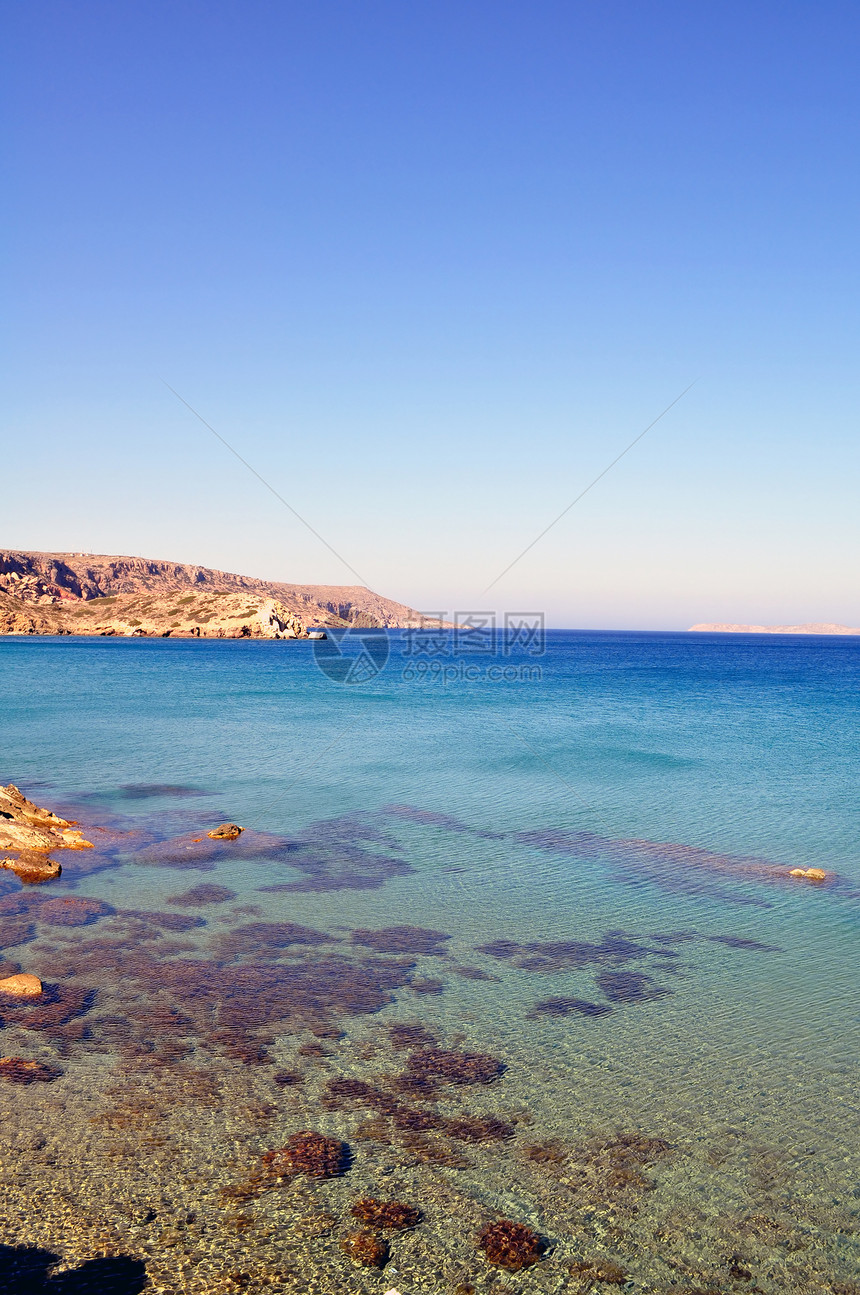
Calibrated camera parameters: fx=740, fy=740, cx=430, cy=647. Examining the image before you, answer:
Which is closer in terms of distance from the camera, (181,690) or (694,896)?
(694,896)

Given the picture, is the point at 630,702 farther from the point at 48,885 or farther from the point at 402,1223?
the point at 402,1223

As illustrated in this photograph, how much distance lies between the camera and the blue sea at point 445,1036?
644 centimetres

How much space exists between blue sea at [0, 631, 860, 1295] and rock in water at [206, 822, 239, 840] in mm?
511

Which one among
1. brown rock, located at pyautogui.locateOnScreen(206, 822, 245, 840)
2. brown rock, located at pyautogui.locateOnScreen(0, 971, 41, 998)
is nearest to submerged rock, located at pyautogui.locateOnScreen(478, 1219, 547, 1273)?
brown rock, located at pyautogui.locateOnScreen(0, 971, 41, 998)

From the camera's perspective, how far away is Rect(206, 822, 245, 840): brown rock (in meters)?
19.0

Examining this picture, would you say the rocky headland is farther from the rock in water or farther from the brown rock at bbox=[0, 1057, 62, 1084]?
the brown rock at bbox=[0, 1057, 62, 1084]

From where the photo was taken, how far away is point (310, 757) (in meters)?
32.2

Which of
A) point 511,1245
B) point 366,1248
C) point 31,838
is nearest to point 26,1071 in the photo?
point 366,1248

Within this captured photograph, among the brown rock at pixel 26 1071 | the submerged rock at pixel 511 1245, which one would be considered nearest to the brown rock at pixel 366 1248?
the submerged rock at pixel 511 1245

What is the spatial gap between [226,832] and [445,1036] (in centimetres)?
1085

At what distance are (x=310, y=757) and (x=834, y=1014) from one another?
78.9ft

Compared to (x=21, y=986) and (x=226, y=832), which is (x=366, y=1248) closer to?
(x=21, y=986)

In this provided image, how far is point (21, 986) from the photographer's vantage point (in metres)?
10.5

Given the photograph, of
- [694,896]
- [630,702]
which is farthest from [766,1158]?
[630,702]
